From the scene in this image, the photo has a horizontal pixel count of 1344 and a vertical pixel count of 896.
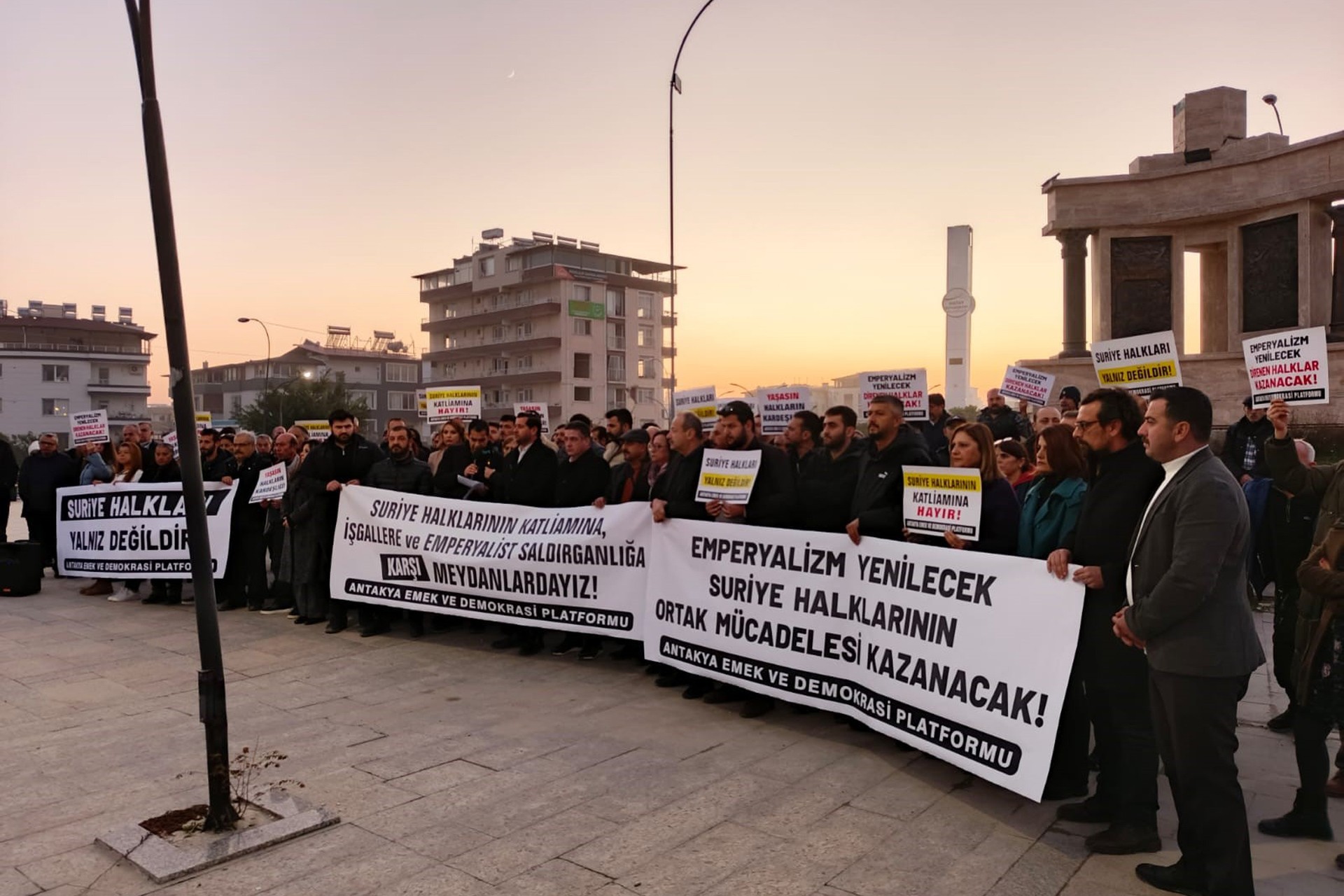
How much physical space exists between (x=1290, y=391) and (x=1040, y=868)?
479 centimetres

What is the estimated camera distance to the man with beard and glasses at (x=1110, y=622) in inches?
155

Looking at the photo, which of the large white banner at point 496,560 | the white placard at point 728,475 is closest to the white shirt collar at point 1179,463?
the white placard at point 728,475

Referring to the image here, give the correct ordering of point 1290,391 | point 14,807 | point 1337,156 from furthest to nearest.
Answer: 1. point 1337,156
2. point 1290,391
3. point 14,807

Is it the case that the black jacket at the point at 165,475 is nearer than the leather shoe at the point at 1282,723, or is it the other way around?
the leather shoe at the point at 1282,723

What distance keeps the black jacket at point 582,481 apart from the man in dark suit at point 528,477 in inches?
6.8

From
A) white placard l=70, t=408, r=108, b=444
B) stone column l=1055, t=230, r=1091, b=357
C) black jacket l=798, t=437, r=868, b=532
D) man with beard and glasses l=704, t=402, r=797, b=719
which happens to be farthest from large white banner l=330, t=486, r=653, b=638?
stone column l=1055, t=230, r=1091, b=357

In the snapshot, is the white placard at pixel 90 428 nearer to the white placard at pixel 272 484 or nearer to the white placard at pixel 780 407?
the white placard at pixel 272 484

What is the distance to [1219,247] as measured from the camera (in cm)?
2277

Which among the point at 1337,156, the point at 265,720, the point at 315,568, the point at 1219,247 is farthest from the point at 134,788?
the point at 1219,247

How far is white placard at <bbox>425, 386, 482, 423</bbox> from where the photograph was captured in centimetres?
1126

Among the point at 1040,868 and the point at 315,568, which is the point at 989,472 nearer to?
the point at 1040,868

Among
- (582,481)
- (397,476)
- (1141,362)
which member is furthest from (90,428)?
(1141,362)

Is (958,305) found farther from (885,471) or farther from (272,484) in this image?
(885,471)

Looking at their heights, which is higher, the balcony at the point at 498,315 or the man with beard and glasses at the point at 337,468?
the balcony at the point at 498,315
